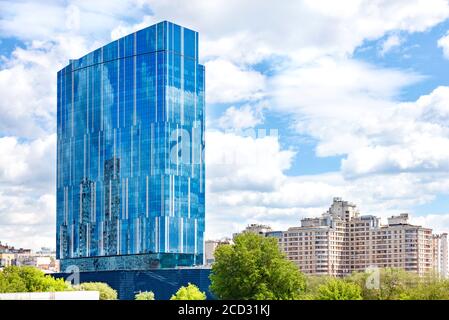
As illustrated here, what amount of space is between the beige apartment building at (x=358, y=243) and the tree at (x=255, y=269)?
2.61 meters

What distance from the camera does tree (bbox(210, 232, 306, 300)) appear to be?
1006cm

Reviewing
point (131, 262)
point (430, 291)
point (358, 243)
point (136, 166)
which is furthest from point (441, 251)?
point (131, 262)

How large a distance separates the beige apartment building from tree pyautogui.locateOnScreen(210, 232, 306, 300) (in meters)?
2.61

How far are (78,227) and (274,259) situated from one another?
1700 cm

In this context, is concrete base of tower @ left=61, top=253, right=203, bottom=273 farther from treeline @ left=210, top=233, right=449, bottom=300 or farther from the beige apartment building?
treeline @ left=210, top=233, right=449, bottom=300

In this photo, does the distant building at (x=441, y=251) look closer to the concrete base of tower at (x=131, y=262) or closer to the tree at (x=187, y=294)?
the tree at (x=187, y=294)

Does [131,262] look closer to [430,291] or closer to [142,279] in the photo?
[142,279]

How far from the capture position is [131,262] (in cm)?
2784

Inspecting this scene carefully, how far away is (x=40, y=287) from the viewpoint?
12.1 metres

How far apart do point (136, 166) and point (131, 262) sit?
312cm

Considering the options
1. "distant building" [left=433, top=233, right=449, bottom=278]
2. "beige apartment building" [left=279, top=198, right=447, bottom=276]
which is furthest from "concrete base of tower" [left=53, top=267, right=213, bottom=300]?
"distant building" [left=433, top=233, right=449, bottom=278]

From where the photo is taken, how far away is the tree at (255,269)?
10.1 m

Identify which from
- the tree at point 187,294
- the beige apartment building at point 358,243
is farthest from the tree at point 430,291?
the beige apartment building at point 358,243
